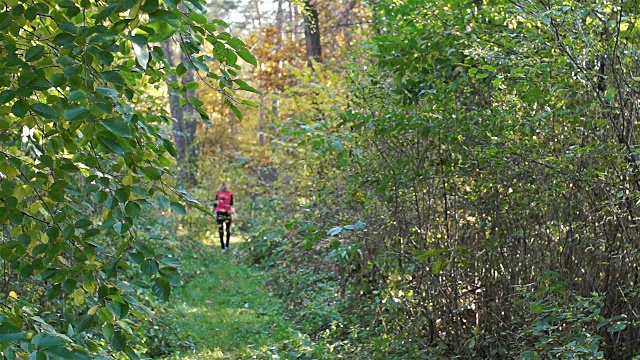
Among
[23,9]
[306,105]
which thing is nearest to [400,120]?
[23,9]

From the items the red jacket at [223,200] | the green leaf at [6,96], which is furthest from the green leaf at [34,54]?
the red jacket at [223,200]

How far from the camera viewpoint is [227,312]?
12.2 meters

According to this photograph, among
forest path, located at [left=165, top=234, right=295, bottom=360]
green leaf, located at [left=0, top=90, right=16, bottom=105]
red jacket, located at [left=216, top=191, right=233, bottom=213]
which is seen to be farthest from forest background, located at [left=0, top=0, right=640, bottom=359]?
red jacket, located at [left=216, top=191, right=233, bottom=213]

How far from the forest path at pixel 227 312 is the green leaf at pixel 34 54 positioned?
6125 mm

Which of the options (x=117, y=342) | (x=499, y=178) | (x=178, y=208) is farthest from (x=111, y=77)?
(x=499, y=178)

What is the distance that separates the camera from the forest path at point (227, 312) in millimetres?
9359

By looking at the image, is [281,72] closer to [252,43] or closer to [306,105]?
[252,43]

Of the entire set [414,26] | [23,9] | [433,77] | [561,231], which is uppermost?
[414,26]

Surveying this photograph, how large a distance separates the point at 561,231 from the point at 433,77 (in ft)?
5.78

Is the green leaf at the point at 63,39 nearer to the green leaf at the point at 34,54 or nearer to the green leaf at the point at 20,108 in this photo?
the green leaf at the point at 34,54

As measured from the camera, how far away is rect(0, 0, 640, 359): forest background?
8.85ft

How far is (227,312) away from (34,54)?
32.8ft

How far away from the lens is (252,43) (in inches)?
1056

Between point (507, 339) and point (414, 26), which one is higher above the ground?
point (414, 26)
